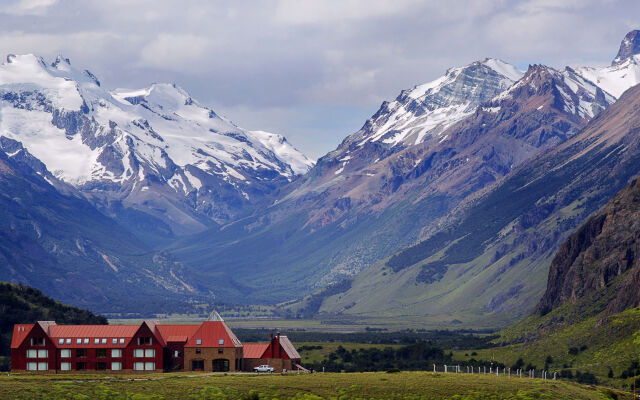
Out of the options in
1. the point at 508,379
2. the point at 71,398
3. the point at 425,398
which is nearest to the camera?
the point at 71,398

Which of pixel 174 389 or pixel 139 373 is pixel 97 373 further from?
pixel 174 389

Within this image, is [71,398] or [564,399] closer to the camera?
[71,398]

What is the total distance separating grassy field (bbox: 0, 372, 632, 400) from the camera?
538 feet

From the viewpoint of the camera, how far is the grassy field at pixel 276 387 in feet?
538

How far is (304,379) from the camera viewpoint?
594 feet

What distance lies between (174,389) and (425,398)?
1498 inches

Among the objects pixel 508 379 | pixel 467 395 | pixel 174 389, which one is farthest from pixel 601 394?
pixel 174 389

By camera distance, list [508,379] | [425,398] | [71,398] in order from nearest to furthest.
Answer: [71,398] < [425,398] < [508,379]

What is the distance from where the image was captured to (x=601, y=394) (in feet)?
651

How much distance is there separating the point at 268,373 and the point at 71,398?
45884 millimetres

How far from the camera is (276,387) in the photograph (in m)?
173

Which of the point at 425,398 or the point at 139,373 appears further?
the point at 139,373

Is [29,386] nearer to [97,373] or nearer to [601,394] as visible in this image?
[97,373]

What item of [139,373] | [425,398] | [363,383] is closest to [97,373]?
[139,373]
